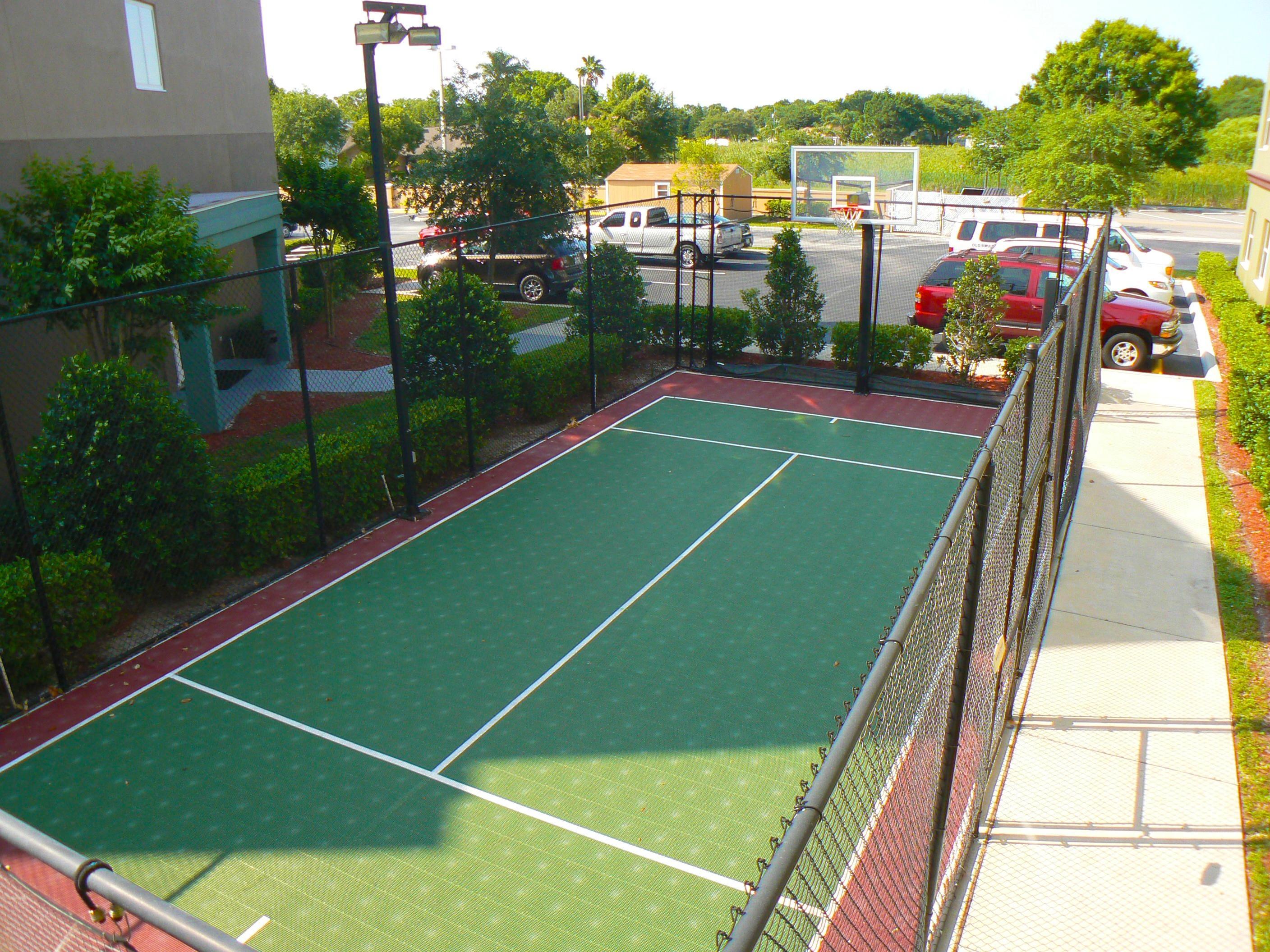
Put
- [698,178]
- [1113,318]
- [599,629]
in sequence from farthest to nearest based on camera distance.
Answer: [698,178] < [1113,318] < [599,629]

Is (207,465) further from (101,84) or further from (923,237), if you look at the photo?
(923,237)

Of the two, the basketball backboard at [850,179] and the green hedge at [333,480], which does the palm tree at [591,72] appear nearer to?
the basketball backboard at [850,179]

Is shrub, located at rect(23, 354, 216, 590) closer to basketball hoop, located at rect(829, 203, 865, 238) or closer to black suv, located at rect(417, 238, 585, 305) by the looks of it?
black suv, located at rect(417, 238, 585, 305)

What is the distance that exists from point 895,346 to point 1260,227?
1110cm

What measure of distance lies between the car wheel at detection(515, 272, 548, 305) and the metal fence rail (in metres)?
17.5

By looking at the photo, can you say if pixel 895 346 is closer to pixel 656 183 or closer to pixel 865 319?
pixel 865 319

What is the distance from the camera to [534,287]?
24734mm

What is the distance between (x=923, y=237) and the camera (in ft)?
125

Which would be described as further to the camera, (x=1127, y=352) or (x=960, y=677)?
(x=1127, y=352)

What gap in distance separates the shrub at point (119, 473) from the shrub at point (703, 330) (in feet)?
34.3

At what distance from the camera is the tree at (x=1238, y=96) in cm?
11794

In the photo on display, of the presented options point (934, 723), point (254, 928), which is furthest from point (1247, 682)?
point (254, 928)

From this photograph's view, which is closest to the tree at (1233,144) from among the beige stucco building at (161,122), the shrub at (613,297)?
the shrub at (613,297)

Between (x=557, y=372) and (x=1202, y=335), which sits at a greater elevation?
(x=557, y=372)
